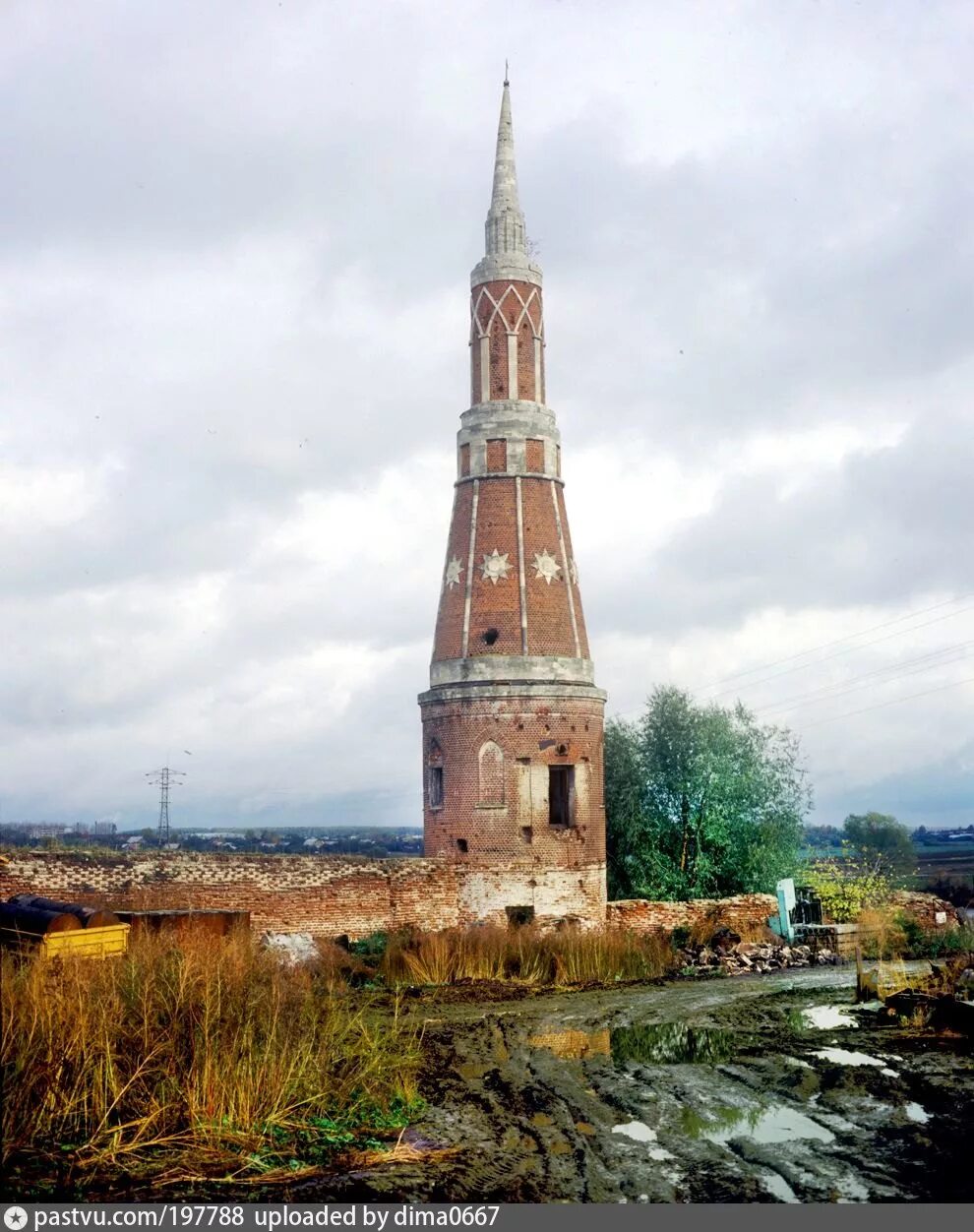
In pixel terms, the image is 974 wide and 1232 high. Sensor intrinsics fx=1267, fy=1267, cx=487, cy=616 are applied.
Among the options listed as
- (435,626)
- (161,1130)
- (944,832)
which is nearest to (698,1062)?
(161,1130)

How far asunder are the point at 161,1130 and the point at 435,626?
17846 millimetres

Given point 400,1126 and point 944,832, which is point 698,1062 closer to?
point 400,1126

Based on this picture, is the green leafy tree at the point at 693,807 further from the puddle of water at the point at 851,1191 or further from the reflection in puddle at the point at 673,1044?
the puddle of water at the point at 851,1191

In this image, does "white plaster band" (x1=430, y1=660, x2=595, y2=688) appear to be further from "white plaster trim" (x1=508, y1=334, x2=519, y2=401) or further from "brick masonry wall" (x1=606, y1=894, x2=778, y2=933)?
"white plaster trim" (x1=508, y1=334, x2=519, y2=401)

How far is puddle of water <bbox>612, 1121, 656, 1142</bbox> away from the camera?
10.4 meters

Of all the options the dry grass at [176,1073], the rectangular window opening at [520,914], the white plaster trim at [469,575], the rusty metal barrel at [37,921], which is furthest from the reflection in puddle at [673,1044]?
the white plaster trim at [469,575]

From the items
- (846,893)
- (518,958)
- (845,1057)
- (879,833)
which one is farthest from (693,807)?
(879,833)

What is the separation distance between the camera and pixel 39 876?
20078 mm

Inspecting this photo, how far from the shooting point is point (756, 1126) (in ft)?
35.6

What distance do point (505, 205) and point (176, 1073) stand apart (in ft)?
72.1

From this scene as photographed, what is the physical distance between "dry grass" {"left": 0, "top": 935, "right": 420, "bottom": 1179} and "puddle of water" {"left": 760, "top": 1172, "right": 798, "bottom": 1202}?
293 cm

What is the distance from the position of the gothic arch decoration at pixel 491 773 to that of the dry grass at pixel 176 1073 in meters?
13.4

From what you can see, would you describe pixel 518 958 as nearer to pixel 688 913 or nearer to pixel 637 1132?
pixel 688 913

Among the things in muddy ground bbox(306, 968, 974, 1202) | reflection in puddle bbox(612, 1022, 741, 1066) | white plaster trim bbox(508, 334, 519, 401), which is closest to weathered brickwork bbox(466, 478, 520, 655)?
white plaster trim bbox(508, 334, 519, 401)
